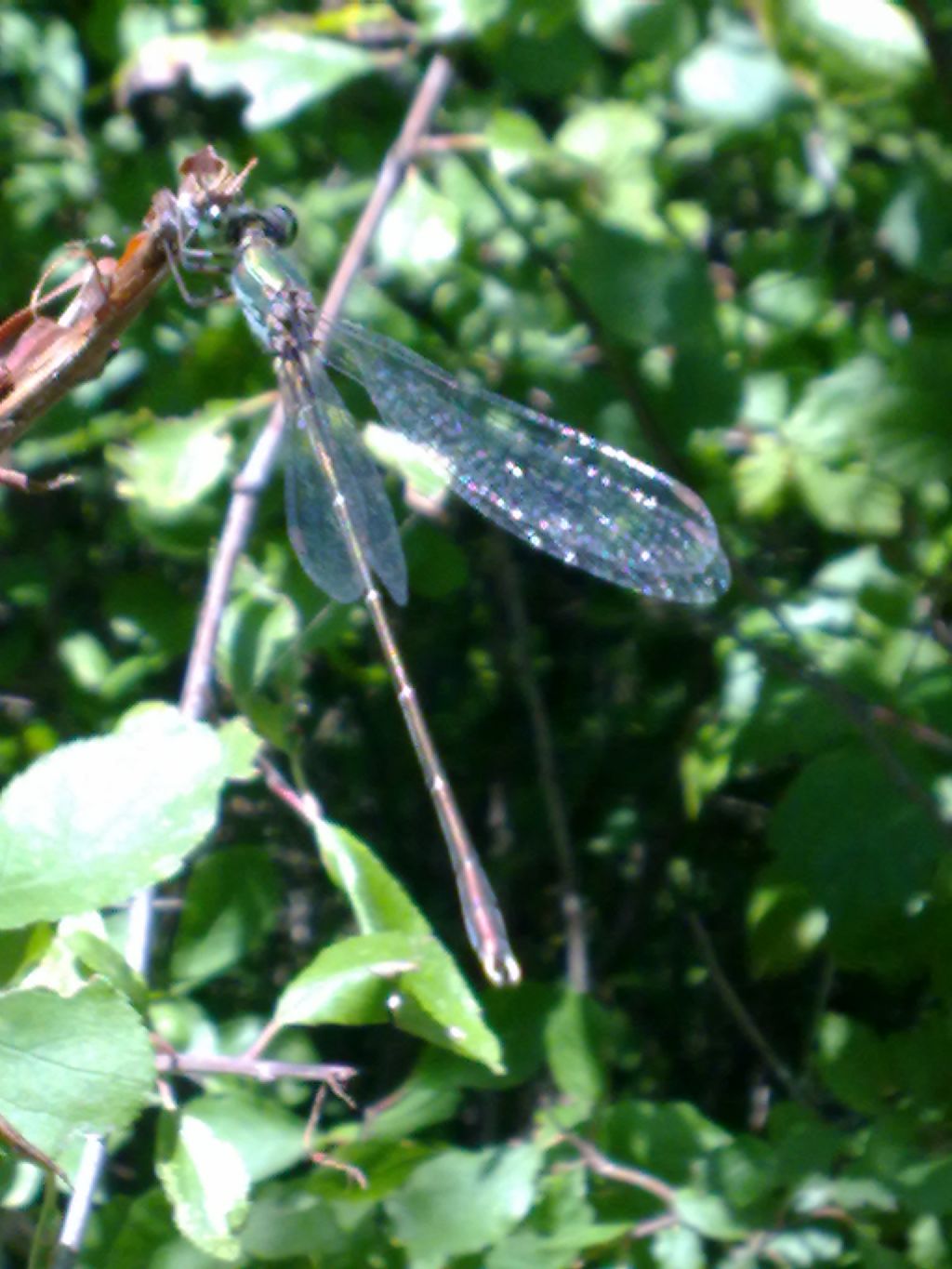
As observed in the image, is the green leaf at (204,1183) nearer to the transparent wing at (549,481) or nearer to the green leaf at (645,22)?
the transparent wing at (549,481)

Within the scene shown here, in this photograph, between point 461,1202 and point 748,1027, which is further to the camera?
point 748,1027

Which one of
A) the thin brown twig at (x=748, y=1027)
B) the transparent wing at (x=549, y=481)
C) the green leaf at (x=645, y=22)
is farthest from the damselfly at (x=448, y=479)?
the thin brown twig at (x=748, y=1027)

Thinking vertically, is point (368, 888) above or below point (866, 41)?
below

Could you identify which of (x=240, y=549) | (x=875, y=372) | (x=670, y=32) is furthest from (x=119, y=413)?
(x=875, y=372)

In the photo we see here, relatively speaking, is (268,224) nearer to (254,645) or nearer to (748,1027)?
(254,645)

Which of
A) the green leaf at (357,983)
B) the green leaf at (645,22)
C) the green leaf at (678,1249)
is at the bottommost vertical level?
the green leaf at (678,1249)

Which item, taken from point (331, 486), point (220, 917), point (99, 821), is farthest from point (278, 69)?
point (99, 821)

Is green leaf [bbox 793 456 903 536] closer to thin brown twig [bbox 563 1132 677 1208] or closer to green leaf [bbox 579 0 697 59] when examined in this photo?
green leaf [bbox 579 0 697 59]
